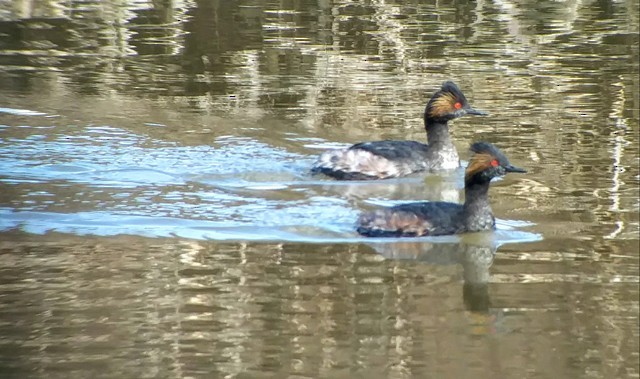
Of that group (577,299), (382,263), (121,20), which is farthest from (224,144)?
(121,20)

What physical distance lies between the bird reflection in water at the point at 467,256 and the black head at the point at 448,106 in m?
3.11

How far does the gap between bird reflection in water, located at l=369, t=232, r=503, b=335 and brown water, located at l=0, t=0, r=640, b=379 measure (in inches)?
1.0

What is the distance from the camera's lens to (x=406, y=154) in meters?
13.1

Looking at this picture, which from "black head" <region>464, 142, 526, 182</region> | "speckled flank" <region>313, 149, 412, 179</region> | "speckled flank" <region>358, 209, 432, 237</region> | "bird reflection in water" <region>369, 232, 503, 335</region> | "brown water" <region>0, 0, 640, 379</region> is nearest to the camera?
"brown water" <region>0, 0, 640, 379</region>

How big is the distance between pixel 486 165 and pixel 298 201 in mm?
1865

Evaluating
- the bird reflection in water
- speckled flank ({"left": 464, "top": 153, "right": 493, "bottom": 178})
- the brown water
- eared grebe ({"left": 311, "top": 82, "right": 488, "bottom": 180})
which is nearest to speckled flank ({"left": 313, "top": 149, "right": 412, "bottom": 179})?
eared grebe ({"left": 311, "top": 82, "right": 488, "bottom": 180})

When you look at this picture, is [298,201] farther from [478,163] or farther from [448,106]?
[448,106]

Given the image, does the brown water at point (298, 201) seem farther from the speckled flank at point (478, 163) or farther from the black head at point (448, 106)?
the black head at point (448, 106)

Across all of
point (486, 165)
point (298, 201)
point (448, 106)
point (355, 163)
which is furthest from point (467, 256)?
point (448, 106)

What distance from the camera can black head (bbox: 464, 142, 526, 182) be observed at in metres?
10.7

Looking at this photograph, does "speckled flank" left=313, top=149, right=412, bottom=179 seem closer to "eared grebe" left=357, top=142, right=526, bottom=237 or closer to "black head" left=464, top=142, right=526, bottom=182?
"eared grebe" left=357, top=142, right=526, bottom=237

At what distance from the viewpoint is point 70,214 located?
36.4ft

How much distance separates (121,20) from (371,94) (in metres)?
7.45

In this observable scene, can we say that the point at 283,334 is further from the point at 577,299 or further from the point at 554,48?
the point at 554,48
